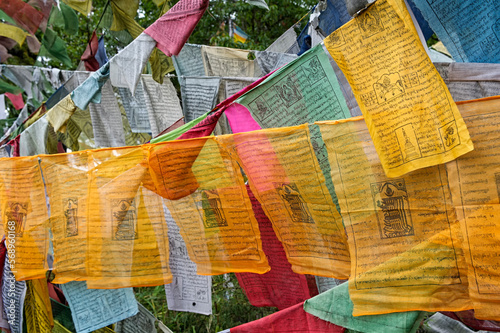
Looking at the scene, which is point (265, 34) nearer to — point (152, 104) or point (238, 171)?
point (152, 104)

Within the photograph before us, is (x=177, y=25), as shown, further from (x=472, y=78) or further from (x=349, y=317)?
(x=349, y=317)

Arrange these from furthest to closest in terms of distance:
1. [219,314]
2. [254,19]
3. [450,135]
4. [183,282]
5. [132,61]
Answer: [254,19] < [219,314] < [132,61] < [183,282] < [450,135]

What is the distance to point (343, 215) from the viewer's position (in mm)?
1347

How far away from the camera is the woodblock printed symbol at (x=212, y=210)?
172 centimetres

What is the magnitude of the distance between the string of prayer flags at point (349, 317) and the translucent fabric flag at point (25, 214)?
1.43m

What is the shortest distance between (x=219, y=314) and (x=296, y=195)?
2.28 m

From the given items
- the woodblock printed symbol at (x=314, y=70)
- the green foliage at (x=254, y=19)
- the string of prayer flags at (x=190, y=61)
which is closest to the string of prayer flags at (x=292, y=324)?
the woodblock printed symbol at (x=314, y=70)

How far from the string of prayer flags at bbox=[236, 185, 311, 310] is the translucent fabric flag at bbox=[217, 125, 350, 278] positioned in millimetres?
426

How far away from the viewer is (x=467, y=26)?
3.97 feet

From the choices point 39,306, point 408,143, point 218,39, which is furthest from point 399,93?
point 218,39

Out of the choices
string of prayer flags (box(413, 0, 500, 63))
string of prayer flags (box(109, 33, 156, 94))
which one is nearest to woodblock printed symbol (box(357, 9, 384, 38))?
string of prayer flags (box(413, 0, 500, 63))

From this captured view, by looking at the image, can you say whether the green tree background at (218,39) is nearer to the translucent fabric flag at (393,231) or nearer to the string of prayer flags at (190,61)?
the string of prayer flags at (190,61)

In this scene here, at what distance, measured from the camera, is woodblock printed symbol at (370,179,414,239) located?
1.25 metres

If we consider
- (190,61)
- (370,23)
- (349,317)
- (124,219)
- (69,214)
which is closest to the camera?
(370,23)
